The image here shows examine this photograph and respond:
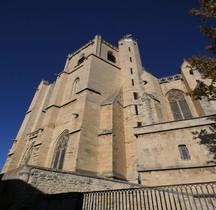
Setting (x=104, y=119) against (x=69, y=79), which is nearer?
(x=104, y=119)

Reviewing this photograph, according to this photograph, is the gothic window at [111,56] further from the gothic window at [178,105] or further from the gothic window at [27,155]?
the gothic window at [27,155]

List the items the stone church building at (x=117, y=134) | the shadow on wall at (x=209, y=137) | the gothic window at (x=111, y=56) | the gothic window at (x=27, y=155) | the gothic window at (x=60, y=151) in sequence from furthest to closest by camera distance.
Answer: the gothic window at (x=111, y=56) < the gothic window at (x=27, y=155) < the gothic window at (x=60, y=151) < the shadow on wall at (x=209, y=137) < the stone church building at (x=117, y=134)

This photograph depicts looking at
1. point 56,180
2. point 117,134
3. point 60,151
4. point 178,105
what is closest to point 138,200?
point 56,180

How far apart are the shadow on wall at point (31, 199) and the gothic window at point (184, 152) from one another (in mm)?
6116

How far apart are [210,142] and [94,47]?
16.5 metres

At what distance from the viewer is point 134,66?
1988 cm

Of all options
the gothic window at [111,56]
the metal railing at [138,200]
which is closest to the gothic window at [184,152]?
the metal railing at [138,200]

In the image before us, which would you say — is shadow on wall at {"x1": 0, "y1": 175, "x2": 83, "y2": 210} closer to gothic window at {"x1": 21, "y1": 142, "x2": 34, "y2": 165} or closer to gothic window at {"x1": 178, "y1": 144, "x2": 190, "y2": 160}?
gothic window at {"x1": 178, "y1": 144, "x2": 190, "y2": 160}

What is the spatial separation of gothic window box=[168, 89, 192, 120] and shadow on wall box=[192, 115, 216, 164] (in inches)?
157

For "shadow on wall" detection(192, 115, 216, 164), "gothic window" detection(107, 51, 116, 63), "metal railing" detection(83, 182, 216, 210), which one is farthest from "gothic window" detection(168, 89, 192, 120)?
"gothic window" detection(107, 51, 116, 63)

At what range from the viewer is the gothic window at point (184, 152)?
9027 millimetres

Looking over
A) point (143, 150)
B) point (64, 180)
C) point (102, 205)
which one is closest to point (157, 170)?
point (143, 150)

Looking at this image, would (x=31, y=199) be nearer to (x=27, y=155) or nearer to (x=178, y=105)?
(x=27, y=155)

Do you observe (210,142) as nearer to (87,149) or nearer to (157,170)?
(157,170)
